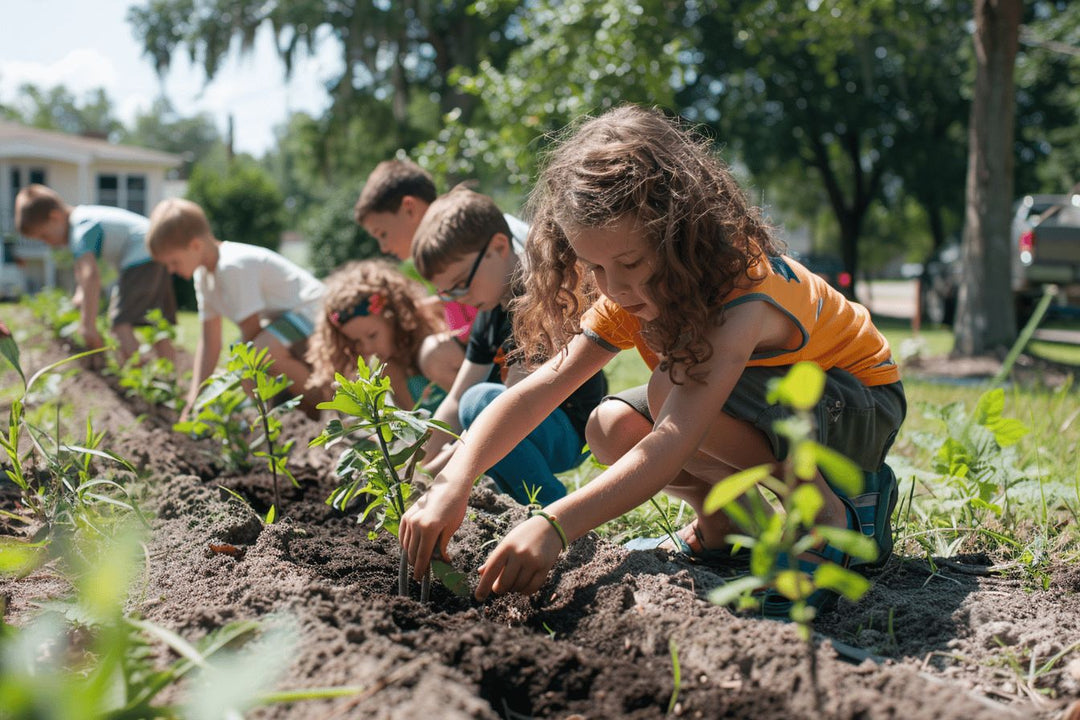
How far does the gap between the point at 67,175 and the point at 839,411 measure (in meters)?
29.3

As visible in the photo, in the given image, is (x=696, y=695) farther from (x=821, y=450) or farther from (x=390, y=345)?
(x=390, y=345)

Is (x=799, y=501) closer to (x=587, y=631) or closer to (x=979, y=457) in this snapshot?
(x=587, y=631)

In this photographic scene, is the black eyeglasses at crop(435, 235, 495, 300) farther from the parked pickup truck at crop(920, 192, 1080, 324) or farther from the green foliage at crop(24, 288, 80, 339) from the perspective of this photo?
the parked pickup truck at crop(920, 192, 1080, 324)

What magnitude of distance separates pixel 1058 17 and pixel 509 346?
67.4 ft

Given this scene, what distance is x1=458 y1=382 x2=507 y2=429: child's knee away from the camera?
2799 mm

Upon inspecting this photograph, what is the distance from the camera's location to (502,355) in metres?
3.19

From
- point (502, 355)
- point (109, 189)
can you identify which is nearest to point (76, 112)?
point (109, 189)

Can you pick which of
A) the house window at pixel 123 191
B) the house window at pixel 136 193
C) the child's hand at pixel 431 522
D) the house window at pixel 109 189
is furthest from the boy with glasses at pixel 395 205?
the house window at pixel 109 189

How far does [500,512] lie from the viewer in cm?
255

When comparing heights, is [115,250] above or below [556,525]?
below

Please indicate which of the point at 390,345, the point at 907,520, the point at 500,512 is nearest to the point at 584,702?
the point at 500,512

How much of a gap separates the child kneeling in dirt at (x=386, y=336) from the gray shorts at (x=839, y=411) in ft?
4.98

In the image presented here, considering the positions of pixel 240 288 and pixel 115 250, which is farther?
pixel 115 250

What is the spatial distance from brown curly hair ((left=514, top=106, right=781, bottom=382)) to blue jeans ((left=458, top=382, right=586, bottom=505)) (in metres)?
0.89
